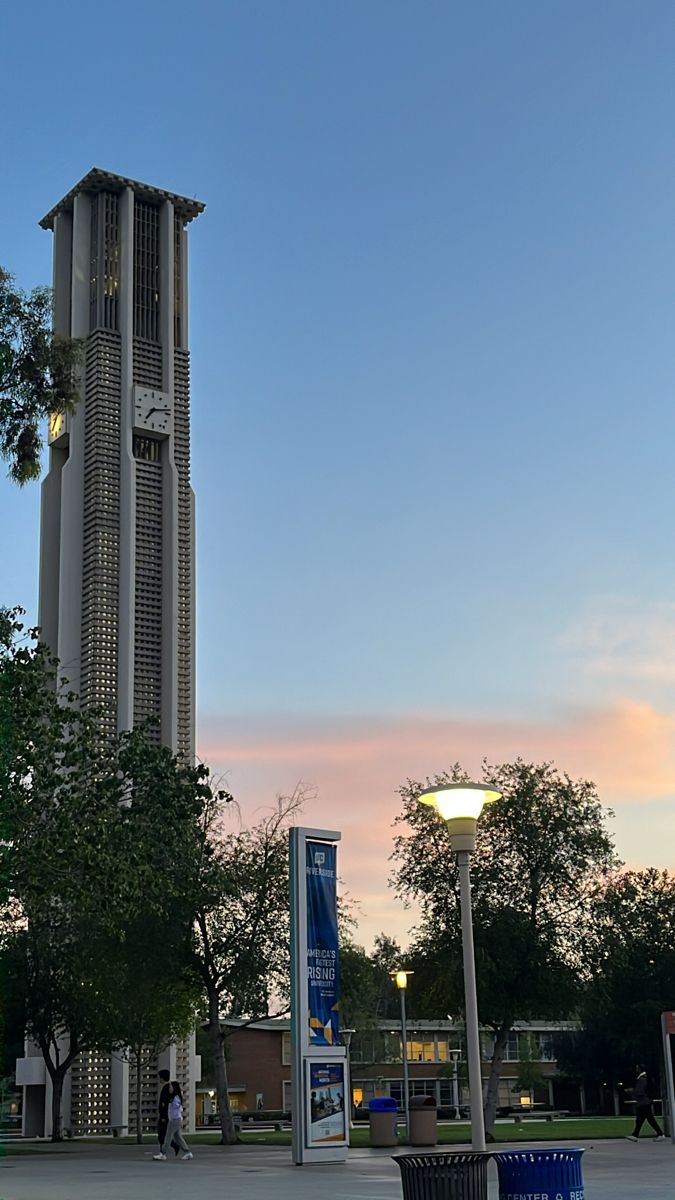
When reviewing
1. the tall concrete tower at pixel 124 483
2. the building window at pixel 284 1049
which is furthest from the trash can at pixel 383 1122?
the building window at pixel 284 1049

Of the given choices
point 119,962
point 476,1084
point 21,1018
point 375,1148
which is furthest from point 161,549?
point 476,1084

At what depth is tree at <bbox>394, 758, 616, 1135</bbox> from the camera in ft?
122

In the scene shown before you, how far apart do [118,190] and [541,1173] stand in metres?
95.8

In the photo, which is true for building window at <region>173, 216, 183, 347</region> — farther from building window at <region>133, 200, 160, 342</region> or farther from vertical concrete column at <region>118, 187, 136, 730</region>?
vertical concrete column at <region>118, 187, 136, 730</region>

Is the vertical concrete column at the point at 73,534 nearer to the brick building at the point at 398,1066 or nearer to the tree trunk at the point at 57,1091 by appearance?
the brick building at the point at 398,1066

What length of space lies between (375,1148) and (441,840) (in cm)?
845

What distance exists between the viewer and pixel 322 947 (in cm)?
2842

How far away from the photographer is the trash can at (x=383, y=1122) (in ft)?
110

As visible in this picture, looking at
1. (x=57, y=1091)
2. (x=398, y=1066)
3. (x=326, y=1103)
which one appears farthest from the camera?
(x=398, y=1066)

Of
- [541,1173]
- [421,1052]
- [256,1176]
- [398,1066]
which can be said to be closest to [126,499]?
[421,1052]

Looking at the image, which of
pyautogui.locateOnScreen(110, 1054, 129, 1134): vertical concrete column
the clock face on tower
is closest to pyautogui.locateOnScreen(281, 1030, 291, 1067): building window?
pyautogui.locateOnScreen(110, 1054, 129, 1134): vertical concrete column

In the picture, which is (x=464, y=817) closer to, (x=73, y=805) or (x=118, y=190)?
(x=73, y=805)

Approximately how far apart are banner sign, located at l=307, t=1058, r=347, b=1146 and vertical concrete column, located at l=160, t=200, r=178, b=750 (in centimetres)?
5822

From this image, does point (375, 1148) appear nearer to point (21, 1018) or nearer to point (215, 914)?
point (215, 914)
